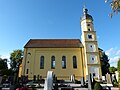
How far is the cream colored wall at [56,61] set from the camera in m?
36.3

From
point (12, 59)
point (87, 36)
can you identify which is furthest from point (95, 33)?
point (12, 59)

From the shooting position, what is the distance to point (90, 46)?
3675 centimetres

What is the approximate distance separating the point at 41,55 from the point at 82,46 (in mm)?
11573

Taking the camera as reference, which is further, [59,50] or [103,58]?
[103,58]

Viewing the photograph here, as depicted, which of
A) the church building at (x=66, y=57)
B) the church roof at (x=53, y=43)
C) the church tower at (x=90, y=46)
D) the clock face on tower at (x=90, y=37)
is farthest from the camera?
the church roof at (x=53, y=43)

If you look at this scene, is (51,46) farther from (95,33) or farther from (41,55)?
(95,33)

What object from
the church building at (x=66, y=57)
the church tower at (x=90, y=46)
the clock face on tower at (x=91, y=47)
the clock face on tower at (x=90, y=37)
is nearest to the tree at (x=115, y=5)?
the church tower at (x=90, y=46)

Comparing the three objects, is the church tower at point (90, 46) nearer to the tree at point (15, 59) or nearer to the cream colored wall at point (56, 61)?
the cream colored wall at point (56, 61)

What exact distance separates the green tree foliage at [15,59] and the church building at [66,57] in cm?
1361

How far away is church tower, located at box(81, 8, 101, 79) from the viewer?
34562 mm

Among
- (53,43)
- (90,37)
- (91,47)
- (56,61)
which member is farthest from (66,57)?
(90,37)

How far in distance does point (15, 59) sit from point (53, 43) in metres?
18.7

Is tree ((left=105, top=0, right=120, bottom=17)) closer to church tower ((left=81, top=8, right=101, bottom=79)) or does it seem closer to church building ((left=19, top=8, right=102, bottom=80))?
church tower ((left=81, top=8, right=101, bottom=79))

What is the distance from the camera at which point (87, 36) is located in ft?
125
